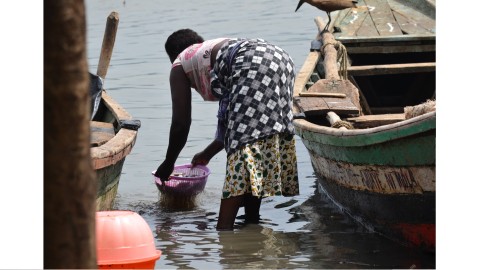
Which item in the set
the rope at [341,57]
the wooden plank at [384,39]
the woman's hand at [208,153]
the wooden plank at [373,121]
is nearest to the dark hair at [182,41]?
the woman's hand at [208,153]

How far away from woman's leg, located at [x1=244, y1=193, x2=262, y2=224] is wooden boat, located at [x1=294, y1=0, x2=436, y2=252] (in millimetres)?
517

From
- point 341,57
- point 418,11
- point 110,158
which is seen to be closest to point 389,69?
point 341,57

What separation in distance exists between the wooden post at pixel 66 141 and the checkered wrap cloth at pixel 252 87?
3.05 metres

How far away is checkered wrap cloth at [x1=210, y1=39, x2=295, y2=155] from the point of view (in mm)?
5402

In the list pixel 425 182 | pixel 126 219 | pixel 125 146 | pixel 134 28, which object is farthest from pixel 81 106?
pixel 134 28

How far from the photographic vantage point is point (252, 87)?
5.40m

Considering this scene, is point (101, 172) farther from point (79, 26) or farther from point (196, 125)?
point (196, 125)

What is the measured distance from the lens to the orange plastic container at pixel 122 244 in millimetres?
3729

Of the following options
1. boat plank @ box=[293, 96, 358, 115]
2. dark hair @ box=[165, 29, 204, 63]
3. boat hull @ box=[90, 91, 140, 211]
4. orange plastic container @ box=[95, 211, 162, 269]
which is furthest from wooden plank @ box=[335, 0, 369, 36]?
A: orange plastic container @ box=[95, 211, 162, 269]

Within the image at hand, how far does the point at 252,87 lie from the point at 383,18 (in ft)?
16.2

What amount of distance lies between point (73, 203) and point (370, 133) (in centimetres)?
284

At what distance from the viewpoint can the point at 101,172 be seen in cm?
560

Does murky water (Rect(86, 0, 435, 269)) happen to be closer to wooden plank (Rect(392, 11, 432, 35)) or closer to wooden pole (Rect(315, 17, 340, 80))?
wooden pole (Rect(315, 17, 340, 80))

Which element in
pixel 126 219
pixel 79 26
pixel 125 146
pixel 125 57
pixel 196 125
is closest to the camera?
pixel 79 26
